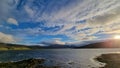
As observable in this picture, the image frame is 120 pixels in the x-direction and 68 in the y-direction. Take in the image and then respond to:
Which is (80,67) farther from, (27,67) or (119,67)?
(27,67)

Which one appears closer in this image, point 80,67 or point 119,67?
point 119,67

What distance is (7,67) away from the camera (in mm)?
37969

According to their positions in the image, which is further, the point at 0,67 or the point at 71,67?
the point at 71,67

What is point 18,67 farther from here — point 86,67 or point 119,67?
point 119,67

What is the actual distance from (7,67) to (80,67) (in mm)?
21572

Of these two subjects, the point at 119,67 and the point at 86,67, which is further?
the point at 86,67

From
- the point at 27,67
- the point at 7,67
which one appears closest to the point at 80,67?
the point at 27,67

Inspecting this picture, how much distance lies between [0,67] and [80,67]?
76.7 feet

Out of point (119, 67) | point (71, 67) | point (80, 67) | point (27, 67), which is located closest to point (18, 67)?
point (27, 67)

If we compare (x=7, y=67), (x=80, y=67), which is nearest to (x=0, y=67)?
(x=7, y=67)

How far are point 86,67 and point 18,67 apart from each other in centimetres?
2048

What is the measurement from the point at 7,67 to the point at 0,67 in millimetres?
1834

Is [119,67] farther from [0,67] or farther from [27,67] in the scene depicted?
[0,67]

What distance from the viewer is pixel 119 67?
3728 centimetres
